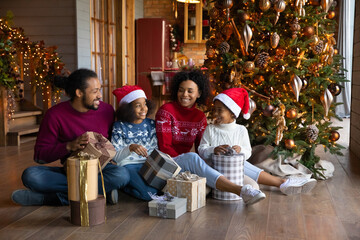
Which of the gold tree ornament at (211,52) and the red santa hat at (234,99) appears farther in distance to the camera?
the gold tree ornament at (211,52)

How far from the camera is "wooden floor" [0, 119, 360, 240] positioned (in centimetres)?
224

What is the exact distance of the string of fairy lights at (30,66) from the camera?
5227mm

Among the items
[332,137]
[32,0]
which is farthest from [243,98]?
[32,0]

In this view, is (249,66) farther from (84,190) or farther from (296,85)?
(84,190)

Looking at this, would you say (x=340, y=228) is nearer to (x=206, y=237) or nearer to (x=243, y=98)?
(x=206, y=237)

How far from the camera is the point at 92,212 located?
2.36 meters

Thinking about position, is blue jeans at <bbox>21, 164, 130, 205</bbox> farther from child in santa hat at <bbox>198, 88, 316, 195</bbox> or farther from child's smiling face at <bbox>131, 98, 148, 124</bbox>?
child in santa hat at <bbox>198, 88, 316, 195</bbox>

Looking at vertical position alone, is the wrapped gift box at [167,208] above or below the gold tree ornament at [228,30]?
below

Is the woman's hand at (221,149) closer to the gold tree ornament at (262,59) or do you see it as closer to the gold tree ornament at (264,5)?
the gold tree ornament at (262,59)

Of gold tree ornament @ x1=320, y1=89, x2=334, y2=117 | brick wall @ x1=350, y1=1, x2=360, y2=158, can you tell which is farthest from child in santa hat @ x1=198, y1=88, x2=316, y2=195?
brick wall @ x1=350, y1=1, x2=360, y2=158

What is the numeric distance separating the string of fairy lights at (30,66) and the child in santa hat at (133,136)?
2.68 metres

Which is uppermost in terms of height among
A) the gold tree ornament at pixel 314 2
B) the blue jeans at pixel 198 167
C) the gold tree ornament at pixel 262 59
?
the gold tree ornament at pixel 314 2

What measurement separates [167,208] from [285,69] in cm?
159

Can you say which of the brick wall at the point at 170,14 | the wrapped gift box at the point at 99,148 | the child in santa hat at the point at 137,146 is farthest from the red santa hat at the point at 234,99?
the brick wall at the point at 170,14
